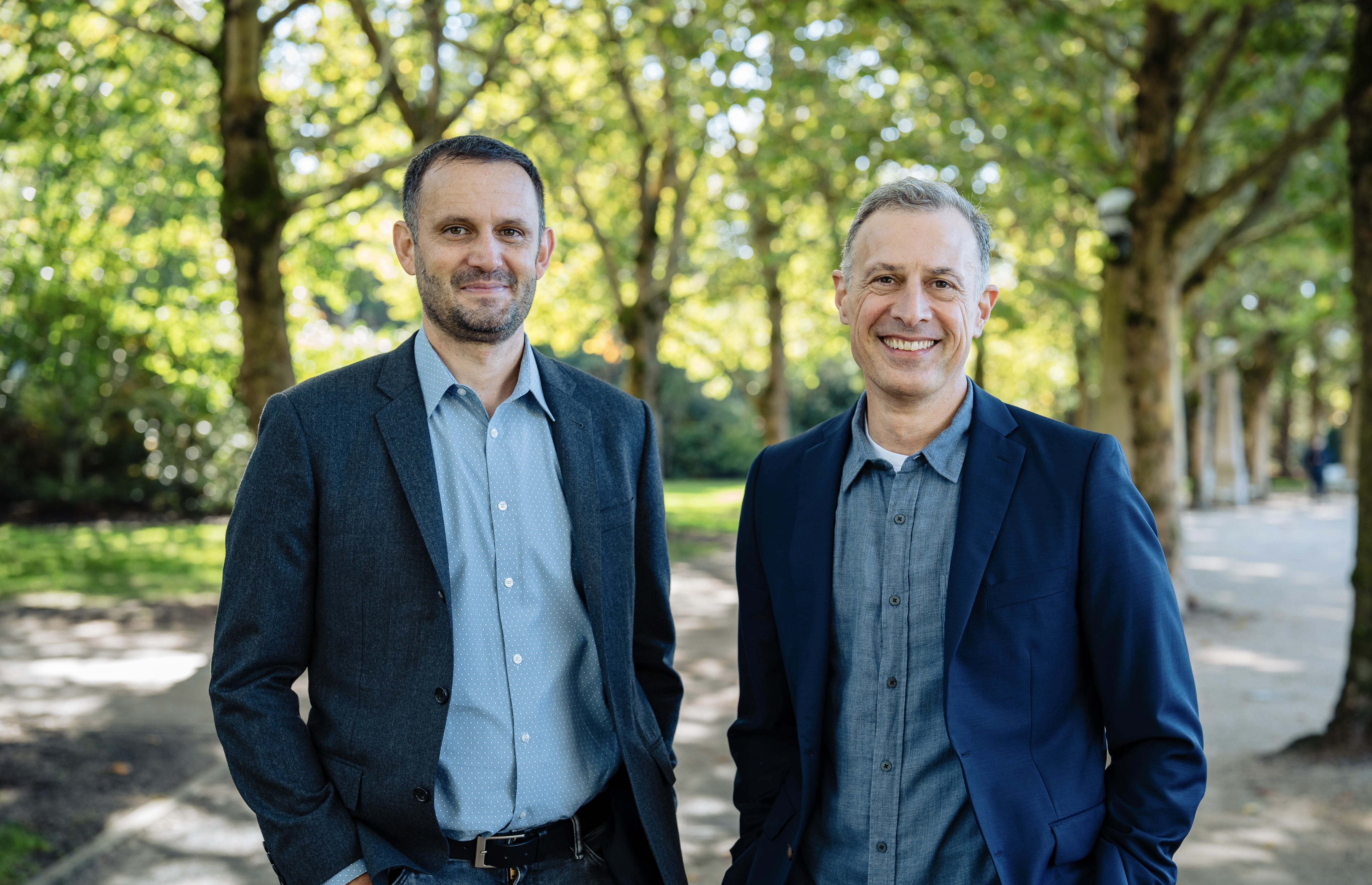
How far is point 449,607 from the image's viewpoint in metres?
2.31

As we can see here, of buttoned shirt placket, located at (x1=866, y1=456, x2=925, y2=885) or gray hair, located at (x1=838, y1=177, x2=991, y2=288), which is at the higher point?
gray hair, located at (x1=838, y1=177, x2=991, y2=288)

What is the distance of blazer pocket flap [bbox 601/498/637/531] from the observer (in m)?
2.59

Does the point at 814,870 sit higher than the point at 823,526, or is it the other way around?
the point at 823,526

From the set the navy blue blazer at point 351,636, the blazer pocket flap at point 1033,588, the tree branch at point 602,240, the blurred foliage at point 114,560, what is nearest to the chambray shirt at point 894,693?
the blazer pocket flap at point 1033,588

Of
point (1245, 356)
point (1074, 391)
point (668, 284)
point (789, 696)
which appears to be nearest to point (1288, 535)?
point (1245, 356)

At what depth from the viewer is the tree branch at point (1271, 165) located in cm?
948

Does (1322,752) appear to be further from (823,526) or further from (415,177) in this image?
(415,177)

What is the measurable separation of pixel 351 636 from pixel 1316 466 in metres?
33.6

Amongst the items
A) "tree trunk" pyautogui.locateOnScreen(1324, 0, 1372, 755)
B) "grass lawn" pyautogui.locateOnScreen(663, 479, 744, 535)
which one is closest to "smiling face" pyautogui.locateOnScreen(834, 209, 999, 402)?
"tree trunk" pyautogui.locateOnScreen(1324, 0, 1372, 755)

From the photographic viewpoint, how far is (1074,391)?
127 ft

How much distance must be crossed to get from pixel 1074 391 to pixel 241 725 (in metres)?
39.4

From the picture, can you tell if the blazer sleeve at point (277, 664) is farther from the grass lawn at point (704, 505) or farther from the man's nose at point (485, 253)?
the grass lawn at point (704, 505)

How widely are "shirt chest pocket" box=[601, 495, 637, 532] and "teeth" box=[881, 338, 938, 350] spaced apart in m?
0.77

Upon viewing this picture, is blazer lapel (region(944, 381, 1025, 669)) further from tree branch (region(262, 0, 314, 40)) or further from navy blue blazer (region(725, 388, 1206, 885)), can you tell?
tree branch (region(262, 0, 314, 40))
